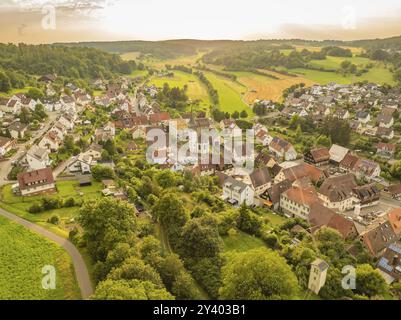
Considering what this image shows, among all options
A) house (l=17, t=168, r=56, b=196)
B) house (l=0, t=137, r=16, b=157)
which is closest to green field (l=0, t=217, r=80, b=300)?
house (l=17, t=168, r=56, b=196)

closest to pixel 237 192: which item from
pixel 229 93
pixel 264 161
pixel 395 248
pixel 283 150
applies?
pixel 264 161

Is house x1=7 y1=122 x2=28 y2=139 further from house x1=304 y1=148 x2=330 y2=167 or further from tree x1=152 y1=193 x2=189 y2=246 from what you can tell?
house x1=304 y1=148 x2=330 y2=167

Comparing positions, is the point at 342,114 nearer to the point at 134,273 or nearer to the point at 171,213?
A: the point at 171,213

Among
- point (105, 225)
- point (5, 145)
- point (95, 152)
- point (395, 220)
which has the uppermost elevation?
point (5, 145)

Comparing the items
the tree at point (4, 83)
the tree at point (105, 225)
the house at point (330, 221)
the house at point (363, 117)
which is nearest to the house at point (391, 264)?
the house at point (330, 221)

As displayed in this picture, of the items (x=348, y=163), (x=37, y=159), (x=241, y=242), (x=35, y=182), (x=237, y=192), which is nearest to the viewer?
(x=241, y=242)
